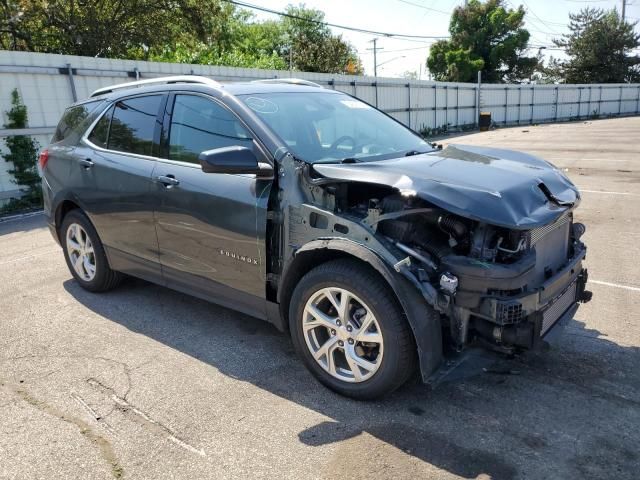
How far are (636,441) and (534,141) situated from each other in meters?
20.4

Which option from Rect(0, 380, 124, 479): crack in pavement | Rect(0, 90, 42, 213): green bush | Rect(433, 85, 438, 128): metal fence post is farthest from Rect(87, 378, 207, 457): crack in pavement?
Rect(433, 85, 438, 128): metal fence post

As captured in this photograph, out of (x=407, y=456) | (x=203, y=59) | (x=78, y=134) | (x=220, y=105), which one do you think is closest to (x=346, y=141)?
(x=220, y=105)

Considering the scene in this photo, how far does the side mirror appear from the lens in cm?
315

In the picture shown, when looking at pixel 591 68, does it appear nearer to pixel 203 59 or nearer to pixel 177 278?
pixel 203 59

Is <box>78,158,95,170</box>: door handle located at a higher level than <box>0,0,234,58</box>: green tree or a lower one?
lower

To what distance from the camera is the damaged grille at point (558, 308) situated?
2963mm

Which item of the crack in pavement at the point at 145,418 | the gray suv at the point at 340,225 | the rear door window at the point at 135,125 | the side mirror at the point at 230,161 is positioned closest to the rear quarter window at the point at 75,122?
the rear door window at the point at 135,125

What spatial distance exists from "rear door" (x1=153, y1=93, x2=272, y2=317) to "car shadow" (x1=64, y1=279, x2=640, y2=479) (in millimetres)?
436

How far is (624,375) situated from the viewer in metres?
3.38

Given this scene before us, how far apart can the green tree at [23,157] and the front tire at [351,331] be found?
8.71 meters

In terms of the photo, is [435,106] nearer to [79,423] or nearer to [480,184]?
[480,184]

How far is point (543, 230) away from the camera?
3.04 meters

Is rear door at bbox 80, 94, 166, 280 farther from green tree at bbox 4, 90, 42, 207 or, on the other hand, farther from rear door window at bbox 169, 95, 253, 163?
green tree at bbox 4, 90, 42, 207

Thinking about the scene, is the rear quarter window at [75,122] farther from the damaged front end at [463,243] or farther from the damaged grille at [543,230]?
the damaged grille at [543,230]
